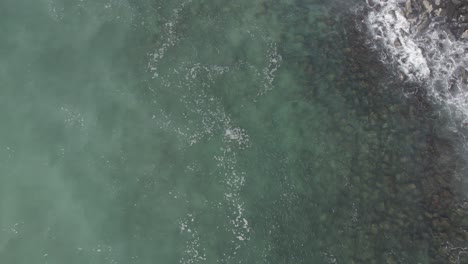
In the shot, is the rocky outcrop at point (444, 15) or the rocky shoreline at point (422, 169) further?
the rocky outcrop at point (444, 15)

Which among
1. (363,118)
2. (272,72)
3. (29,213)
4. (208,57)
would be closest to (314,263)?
(363,118)

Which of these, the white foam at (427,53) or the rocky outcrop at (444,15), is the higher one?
the rocky outcrop at (444,15)

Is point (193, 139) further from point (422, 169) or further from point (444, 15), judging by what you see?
point (444, 15)

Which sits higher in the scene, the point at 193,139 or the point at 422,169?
the point at 193,139

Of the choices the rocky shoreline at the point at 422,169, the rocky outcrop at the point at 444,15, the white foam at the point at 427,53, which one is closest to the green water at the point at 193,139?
the rocky shoreline at the point at 422,169

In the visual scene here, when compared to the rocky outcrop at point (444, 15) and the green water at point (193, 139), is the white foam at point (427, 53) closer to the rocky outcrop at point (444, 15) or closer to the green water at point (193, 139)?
the rocky outcrop at point (444, 15)

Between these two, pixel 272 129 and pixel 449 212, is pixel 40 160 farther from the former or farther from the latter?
pixel 449 212

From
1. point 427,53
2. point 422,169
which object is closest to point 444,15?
point 427,53
